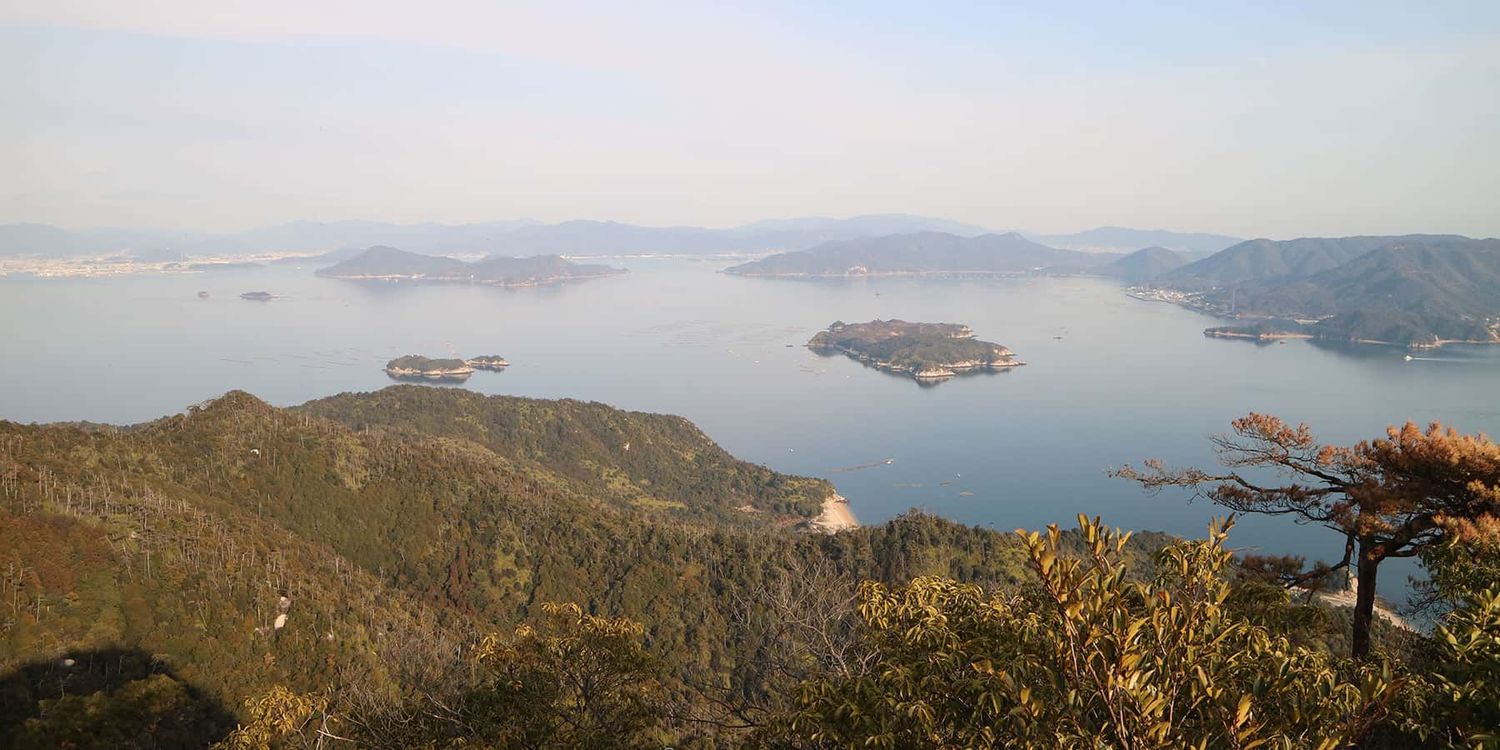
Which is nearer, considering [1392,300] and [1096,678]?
[1096,678]

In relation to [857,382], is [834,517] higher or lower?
lower

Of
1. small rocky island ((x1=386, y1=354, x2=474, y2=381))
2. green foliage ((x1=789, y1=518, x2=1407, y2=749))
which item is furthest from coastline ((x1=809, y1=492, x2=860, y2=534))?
small rocky island ((x1=386, y1=354, x2=474, y2=381))

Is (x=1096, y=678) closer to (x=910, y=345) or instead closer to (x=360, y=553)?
(x=360, y=553)

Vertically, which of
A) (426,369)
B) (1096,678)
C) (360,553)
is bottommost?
(360,553)

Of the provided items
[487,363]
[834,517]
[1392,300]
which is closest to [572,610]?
[834,517]

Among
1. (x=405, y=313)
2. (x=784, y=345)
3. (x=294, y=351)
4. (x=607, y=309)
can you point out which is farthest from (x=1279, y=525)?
(x=405, y=313)

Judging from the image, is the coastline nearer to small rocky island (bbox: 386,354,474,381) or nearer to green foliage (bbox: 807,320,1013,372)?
green foliage (bbox: 807,320,1013,372)
